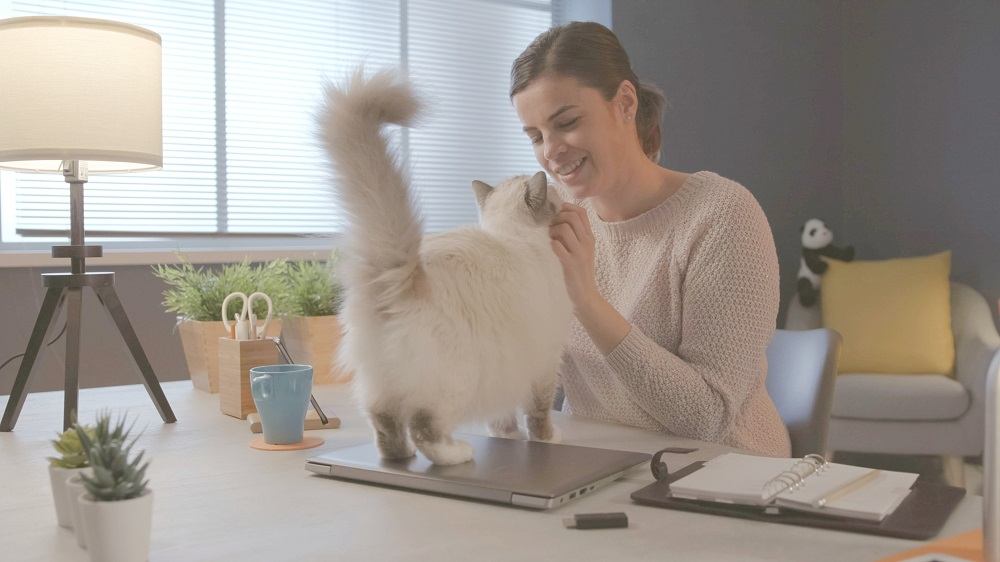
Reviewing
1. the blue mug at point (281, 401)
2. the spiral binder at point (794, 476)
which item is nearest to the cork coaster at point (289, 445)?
the blue mug at point (281, 401)

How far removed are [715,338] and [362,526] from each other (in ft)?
2.39

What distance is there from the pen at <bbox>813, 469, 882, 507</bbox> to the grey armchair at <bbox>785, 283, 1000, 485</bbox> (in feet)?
7.92

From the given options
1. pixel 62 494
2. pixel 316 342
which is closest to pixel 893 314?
pixel 316 342

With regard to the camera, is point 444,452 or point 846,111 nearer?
point 444,452

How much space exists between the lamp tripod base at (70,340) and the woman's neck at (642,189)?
845 millimetres

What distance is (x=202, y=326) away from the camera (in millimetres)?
1564

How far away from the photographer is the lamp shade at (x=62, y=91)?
4.07ft

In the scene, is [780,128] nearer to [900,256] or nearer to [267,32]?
[900,256]

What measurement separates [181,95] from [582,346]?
1954 mm

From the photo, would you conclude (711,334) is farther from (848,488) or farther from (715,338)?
(848,488)

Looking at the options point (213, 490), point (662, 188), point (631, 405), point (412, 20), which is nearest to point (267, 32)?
point (412, 20)

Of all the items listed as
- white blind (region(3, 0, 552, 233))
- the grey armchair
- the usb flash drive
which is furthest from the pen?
the grey armchair

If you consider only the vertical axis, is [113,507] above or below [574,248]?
below

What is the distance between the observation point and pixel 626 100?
60.4 inches
